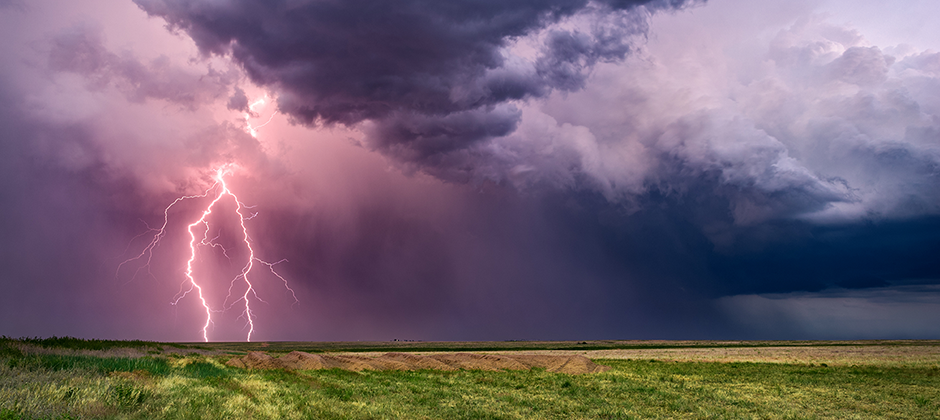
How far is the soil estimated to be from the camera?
3650 cm

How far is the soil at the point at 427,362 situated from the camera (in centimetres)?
3650

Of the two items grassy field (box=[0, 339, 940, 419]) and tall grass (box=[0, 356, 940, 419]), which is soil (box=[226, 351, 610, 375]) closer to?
tall grass (box=[0, 356, 940, 419])

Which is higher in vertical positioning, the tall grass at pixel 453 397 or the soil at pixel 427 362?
the tall grass at pixel 453 397

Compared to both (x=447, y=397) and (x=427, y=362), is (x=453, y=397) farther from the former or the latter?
(x=427, y=362)

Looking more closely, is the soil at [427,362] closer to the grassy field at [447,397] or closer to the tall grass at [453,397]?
the tall grass at [453,397]

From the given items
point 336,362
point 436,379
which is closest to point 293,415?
point 436,379

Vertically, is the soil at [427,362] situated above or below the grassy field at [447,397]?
below

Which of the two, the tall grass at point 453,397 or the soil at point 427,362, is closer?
the tall grass at point 453,397

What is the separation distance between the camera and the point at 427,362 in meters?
39.1

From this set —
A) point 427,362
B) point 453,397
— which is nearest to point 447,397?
point 453,397

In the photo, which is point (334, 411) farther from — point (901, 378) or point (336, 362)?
point (901, 378)

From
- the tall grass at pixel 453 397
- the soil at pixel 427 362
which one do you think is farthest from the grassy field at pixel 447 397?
the soil at pixel 427 362

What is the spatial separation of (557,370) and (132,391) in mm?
28668

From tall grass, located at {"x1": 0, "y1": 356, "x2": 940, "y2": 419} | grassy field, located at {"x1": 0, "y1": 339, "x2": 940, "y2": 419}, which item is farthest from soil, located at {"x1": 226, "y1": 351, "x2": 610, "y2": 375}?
grassy field, located at {"x1": 0, "y1": 339, "x2": 940, "y2": 419}
